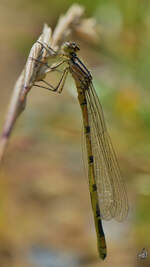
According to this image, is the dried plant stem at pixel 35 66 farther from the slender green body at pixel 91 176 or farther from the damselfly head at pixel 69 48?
the slender green body at pixel 91 176

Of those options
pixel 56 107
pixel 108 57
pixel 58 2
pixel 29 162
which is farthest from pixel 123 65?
pixel 58 2

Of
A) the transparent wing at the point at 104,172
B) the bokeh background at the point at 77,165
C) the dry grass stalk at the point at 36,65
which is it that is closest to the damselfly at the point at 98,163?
the transparent wing at the point at 104,172

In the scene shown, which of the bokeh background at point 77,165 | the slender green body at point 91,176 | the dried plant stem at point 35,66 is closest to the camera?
the dried plant stem at point 35,66

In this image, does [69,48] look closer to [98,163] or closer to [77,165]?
[98,163]

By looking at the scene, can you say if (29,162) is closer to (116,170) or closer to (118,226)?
(118,226)

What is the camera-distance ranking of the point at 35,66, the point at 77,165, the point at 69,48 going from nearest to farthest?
the point at 35,66 → the point at 69,48 → the point at 77,165

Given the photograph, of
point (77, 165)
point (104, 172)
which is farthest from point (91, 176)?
point (77, 165)

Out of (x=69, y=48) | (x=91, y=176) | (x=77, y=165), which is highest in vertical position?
(x=69, y=48)

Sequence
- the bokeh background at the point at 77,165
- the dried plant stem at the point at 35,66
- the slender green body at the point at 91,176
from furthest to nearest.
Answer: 1. the bokeh background at the point at 77,165
2. the slender green body at the point at 91,176
3. the dried plant stem at the point at 35,66

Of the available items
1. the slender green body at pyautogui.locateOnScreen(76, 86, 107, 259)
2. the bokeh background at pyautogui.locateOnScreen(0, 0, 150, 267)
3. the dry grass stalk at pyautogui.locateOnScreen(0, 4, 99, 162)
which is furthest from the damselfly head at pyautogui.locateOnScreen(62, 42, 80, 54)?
the bokeh background at pyautogui.locateOnScreen(0, 0, 150, 267)
